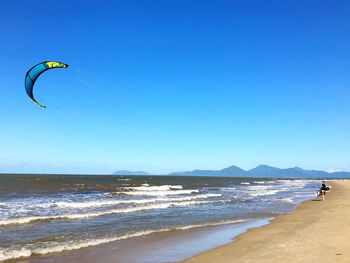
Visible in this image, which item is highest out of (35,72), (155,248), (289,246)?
(35,72)

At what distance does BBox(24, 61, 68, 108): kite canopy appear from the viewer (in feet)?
49.2

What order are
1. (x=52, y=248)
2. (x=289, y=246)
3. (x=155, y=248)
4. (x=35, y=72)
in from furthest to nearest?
1. (x=35, y=72)
2. (x=155, y=248)
3. (x=52, y=248)
4. (x=289, y=246)

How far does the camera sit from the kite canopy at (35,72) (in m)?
15.0

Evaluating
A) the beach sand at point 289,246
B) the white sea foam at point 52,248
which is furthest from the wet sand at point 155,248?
the beach sand at point 289,246

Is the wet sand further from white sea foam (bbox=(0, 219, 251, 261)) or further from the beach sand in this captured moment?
the beach sand

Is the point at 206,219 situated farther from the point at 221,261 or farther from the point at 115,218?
the point at 221,261

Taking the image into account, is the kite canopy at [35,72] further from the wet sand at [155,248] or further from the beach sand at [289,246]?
the beach sand at [289,246]

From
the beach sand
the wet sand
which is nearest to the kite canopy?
the wet sand

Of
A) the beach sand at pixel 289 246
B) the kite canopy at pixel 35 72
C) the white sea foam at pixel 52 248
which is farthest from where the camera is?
the kite canopy at pixel 35 72

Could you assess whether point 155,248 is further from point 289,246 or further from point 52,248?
point 289,246

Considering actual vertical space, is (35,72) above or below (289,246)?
above

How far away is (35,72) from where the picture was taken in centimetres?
1534

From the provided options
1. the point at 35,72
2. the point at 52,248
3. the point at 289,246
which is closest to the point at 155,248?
the point at 52,248

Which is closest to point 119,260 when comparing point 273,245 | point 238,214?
point 273,245
